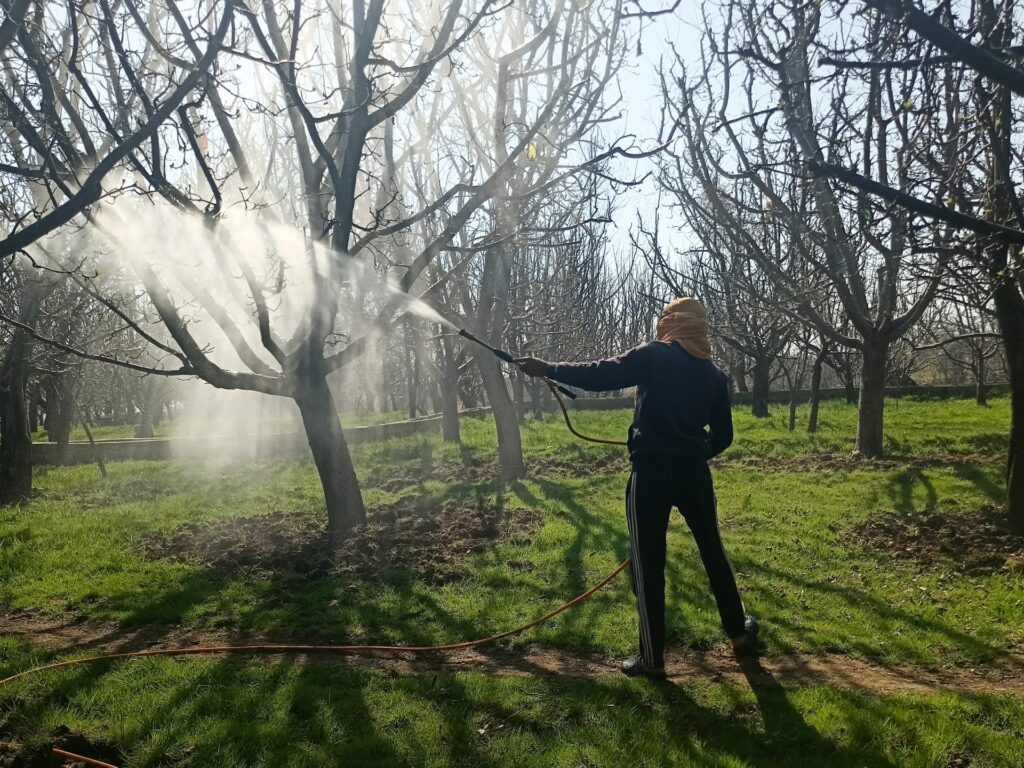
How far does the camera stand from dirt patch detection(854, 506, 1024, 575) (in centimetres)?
690

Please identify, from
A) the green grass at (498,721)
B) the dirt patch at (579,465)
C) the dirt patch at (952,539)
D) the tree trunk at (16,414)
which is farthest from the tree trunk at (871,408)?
the tree trunk at (16,414)

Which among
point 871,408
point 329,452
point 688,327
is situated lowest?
point 329,452

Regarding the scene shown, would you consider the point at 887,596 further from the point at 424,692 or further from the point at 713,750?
the point at 424,692

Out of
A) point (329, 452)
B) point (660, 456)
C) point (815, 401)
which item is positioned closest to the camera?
point (660, 456)

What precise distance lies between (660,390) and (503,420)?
28.5 feet

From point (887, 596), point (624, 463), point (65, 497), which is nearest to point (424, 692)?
point (887, 596)

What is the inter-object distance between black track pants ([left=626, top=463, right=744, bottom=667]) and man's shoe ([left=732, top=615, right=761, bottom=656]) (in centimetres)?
49

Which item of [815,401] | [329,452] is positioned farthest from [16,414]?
[815,401]

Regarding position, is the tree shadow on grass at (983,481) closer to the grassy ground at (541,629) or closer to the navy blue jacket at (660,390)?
the grassy ground at (541,629)

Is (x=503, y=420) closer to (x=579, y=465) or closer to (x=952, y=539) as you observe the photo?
(x=579, y=465)

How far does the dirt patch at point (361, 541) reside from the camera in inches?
289

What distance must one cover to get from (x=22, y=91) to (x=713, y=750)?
24.0 feet

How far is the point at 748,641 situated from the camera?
15.9 feet

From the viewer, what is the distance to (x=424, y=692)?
436 cm
